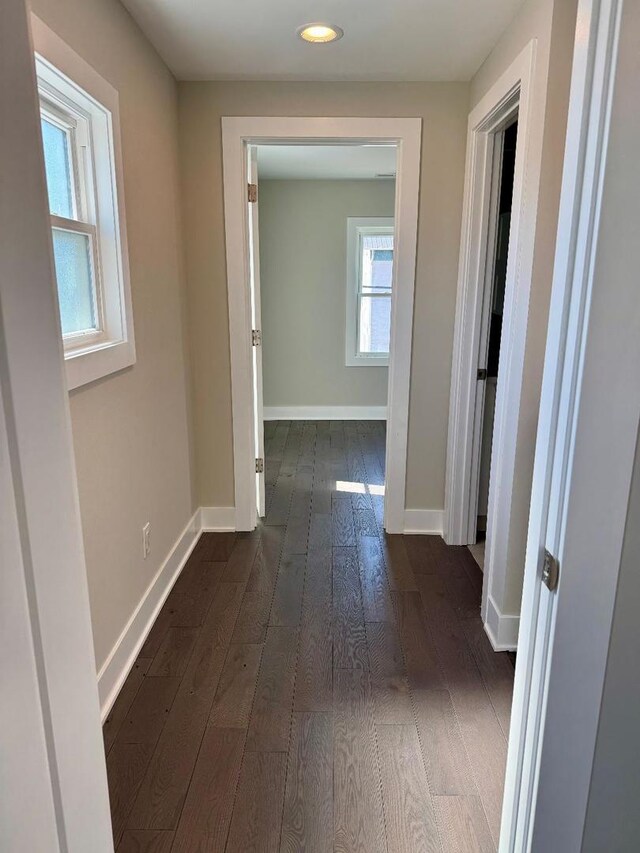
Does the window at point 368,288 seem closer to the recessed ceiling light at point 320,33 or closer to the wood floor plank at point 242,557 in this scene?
the wood floor plank at point 242,557

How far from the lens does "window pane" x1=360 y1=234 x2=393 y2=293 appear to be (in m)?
5.67

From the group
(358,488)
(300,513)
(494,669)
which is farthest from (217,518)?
(494,669)

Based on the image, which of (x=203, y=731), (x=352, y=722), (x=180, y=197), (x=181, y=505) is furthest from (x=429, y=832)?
(x=180, y=197)

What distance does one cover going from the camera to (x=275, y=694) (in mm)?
1938

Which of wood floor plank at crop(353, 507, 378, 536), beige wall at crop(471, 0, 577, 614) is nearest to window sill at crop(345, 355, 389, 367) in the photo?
wood floor plank at crop(353, 507, 378, 536)

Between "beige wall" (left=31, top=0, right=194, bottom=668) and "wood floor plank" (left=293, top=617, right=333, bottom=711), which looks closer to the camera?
"beige wall" (left=31, top=0, right=194, bottom=668)

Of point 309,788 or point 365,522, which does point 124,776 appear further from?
point 365,522

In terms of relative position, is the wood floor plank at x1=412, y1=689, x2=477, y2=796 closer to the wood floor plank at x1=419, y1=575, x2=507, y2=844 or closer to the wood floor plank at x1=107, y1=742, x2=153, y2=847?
the wood floor plank at x1=419, y1=575, x2=507, y2=844

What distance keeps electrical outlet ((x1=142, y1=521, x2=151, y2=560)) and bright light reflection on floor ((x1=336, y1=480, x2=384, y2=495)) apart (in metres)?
1.79

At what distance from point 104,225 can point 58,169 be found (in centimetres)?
22

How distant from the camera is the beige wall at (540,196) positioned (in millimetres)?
1754

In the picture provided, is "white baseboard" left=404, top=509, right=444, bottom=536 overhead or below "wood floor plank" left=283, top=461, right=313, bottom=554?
overhead

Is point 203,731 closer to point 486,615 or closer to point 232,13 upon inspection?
point 486,615

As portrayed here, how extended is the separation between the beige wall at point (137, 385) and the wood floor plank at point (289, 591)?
21.9 inches
